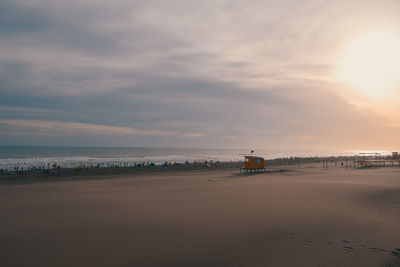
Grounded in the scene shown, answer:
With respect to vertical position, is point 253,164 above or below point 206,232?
above

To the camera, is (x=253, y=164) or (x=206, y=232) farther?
(x=253, y=164)

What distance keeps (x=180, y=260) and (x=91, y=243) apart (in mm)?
3336

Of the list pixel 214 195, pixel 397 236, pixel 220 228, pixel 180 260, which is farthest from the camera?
pixel 214 195

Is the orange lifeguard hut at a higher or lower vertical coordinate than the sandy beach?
higher

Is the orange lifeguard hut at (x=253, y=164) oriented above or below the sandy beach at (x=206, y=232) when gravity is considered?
above

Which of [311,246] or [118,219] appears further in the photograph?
[118,219]

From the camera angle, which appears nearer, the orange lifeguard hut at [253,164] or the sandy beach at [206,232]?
the sandy beach at [206,232]

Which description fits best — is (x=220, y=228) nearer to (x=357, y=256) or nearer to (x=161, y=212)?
(x=161, y=212)

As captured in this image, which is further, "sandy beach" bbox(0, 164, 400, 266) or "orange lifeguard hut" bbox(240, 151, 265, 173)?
"orange lifeguard hut" bbox(240, 151, 265, 173)

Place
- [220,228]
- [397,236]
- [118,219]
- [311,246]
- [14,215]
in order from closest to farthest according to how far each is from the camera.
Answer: [311,246], [397,236], [220,228], [118,219], [14,215]

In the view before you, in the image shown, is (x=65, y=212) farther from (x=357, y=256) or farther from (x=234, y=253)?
(x=357, y=256)

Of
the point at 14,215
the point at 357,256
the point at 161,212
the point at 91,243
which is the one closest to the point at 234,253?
the point at 357,256

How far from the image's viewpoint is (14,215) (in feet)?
40.1

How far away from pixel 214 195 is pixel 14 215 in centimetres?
1102
